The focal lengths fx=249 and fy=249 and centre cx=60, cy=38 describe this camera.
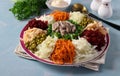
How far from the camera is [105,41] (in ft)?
3.35

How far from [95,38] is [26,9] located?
17.6 inches

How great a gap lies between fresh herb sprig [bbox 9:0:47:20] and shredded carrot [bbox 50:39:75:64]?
1.27ft

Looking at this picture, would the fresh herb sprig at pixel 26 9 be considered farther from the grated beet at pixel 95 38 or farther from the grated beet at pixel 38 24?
the grated beet at pixel 95 38

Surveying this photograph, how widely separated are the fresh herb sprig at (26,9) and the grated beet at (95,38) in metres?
0.38

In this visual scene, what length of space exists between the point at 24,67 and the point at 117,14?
602 mm

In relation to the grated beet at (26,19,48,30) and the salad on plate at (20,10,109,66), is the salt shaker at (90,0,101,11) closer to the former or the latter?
the salad on plate at (20,10,109,66)

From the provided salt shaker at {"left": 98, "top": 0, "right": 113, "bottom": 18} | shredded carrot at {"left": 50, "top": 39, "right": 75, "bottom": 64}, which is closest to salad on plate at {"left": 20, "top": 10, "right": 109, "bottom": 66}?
shredded carrot at {"left": 50, "top": 39, "right": 75, "bottom": 64}

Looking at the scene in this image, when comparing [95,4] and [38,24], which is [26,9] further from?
[95,4]

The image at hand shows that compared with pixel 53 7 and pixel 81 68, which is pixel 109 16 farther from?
pixel 81 68

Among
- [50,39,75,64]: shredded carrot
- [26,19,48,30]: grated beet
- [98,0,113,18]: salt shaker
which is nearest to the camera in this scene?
[50,39,75,64]: shredded carrot

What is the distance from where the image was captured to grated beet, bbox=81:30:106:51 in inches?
38.6

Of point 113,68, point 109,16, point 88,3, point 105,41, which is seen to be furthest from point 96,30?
point 88,3

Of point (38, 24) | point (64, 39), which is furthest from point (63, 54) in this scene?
point (38, 24)

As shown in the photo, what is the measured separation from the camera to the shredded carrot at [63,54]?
92cm
